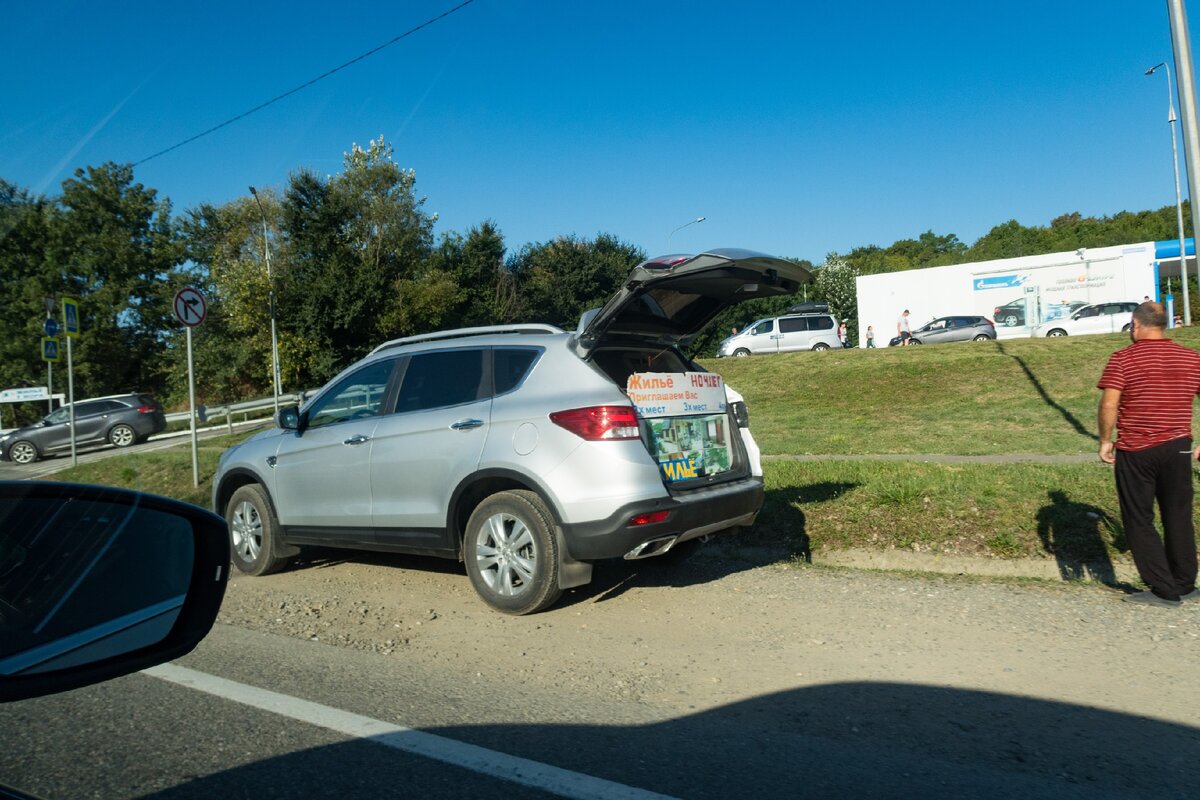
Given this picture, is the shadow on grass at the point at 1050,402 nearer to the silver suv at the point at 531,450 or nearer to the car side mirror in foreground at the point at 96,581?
the silver suv at the point at 531,450

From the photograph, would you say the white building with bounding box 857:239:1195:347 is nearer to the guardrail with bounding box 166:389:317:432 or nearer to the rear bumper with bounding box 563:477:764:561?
the guardrail with bounding box 166:389:317:432

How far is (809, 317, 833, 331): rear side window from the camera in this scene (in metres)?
36.0

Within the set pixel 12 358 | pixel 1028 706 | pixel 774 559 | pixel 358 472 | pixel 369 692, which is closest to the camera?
pixel 12 358

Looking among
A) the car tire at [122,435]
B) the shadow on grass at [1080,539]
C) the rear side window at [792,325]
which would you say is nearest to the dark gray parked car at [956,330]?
the rear side window at [792,325]

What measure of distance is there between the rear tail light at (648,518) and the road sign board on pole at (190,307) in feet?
24.2

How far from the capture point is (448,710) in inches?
166

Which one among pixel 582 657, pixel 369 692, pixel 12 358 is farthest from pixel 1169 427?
pixel 12 358

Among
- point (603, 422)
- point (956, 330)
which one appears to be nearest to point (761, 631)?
point (603, 422)

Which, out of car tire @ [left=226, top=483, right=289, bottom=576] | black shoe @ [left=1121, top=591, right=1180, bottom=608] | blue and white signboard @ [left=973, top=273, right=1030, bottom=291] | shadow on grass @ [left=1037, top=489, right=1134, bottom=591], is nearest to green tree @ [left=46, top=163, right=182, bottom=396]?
car tire @ [left=226, top=483, right=289, bottom=576]

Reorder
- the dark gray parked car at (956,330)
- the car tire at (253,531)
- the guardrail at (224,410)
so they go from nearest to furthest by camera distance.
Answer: the car tire at (253,531), the guardrail at (224,410), the dark gray parked car at (956,330)

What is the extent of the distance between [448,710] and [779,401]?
17.5 m

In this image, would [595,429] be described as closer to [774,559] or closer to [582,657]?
[582,657]

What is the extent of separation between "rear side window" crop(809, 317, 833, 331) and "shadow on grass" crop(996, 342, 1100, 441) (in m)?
11.4

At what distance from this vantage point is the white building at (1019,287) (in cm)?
3684
